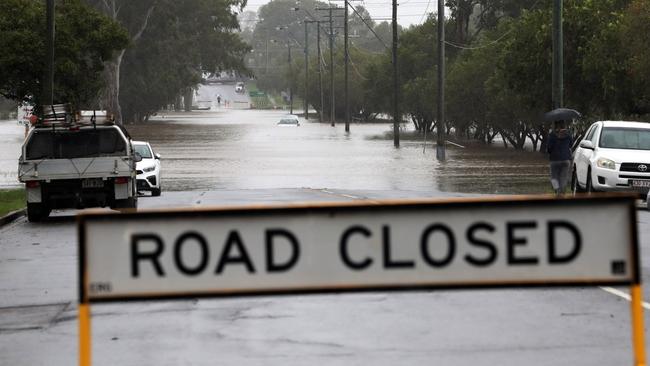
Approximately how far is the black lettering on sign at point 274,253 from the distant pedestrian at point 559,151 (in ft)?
66.8

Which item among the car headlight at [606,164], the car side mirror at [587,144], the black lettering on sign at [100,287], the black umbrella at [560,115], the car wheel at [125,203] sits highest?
the black umbrella at [560,115]

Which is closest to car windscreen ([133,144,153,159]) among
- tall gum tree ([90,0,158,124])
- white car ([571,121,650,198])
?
white car ([571,121,650,198])

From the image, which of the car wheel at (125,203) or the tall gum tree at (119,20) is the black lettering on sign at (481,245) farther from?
the tall gum tree at (119,20)

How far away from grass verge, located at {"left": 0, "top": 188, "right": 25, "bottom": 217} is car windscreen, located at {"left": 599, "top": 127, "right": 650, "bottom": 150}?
41.0 feet

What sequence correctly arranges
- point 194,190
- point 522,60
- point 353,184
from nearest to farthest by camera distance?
point 194,190 → point 353,184 → point 522,60

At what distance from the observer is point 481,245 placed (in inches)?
232

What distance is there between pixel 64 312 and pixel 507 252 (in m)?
7.88

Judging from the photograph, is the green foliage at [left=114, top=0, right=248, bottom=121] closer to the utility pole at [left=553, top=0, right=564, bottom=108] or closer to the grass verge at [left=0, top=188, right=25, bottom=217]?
the grass verge at [left=0, top=188, right=25, bottom=217]

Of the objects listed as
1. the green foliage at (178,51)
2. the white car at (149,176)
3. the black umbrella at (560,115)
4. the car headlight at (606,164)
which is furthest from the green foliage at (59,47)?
the green foliage at (178,51)

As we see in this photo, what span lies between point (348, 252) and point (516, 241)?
729 millimetres

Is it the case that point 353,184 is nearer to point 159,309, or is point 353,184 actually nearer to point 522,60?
point 522,60

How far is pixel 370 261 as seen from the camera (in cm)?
589

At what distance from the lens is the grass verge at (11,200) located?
94.4 ft

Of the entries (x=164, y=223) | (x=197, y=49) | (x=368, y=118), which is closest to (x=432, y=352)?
(x=164, y=223)
